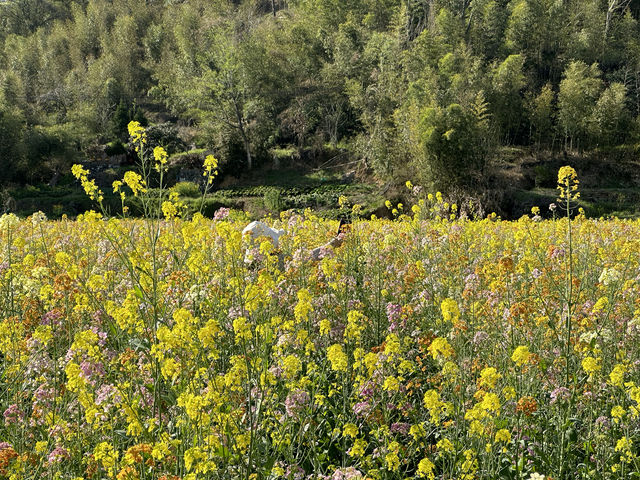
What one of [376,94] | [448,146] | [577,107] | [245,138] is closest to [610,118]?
[577,107]

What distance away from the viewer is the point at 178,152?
35.7 meters

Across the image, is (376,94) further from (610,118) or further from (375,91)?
(610,118)

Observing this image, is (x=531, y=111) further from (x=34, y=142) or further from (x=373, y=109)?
(x=34, y=142)

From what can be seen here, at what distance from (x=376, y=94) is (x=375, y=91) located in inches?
12.9

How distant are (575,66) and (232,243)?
39.6 m

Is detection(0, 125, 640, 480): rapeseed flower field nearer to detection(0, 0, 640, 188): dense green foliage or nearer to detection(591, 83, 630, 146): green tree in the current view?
detection(0, 0, 640, 188): dense green foliage

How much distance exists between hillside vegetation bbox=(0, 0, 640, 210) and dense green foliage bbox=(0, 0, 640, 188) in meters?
0.13

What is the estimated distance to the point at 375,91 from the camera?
3269 cm

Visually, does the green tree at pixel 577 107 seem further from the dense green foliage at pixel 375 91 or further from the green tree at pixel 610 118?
the green tree at pixel 610 118

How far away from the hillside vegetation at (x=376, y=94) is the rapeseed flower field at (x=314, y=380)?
2142 centimetres

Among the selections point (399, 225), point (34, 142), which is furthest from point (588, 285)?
point (34, 142)

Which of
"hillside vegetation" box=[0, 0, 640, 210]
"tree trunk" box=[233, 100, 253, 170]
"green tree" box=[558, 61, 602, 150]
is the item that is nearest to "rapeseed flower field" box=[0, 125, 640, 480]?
"hillside vegetation" box=[0, 0, 640, 210]

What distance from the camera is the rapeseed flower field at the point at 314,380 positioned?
7.24 ft

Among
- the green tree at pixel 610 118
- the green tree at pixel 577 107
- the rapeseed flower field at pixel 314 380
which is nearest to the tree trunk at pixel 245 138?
the green tree at pixel 577 107
